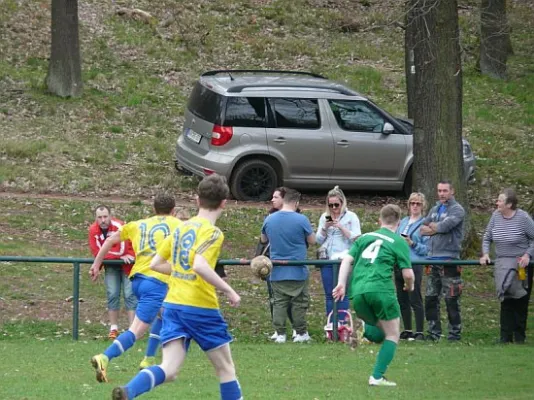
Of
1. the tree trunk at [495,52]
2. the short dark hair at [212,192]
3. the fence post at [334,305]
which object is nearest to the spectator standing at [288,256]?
the fence post at [334,305]

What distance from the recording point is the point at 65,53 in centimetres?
2412

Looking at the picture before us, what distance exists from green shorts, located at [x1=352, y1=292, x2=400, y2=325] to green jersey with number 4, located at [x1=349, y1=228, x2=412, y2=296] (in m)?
0.04

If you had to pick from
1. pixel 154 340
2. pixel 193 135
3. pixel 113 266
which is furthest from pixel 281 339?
pixel 193 135

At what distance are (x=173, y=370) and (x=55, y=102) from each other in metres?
17.3

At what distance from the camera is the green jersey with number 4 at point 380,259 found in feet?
31.7

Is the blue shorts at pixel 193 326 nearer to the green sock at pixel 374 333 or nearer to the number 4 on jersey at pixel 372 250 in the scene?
the number 4 on jersey at pixel 372 250

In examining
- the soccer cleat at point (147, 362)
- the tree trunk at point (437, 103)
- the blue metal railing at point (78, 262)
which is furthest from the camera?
the tree trunk at point (437, 103)

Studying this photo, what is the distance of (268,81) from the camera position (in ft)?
68.3

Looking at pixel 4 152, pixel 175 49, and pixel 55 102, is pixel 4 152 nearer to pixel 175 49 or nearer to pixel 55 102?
pixel 55 102

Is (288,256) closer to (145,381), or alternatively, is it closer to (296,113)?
(145,381)

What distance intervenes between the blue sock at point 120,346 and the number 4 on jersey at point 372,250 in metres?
2.16

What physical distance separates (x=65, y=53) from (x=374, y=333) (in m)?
Answer: 15.7

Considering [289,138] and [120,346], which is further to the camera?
[289,138]

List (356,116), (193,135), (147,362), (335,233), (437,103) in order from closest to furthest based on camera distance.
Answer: (147,362), (335,233), (437,103), (193,135), (356,116)
